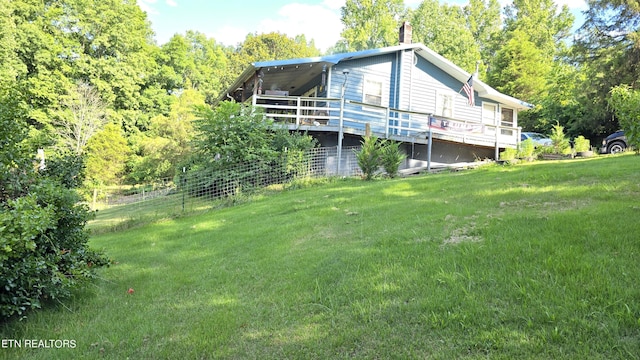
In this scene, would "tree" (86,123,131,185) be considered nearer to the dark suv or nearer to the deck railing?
the deck railing

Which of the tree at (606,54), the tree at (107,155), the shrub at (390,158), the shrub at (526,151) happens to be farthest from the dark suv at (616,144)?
the tree at (107,155)

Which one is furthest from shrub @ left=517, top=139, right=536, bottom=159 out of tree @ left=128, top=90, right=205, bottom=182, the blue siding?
tree @ left=128, top=90, right=205, bottom=182

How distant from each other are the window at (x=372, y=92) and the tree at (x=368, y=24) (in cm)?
2556

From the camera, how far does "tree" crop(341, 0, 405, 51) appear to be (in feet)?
133

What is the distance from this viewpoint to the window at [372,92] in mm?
16719

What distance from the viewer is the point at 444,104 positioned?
18688mm

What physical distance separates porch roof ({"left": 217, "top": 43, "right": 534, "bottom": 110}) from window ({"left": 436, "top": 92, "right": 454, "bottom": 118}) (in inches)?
42.8

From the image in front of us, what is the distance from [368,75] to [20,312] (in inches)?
611

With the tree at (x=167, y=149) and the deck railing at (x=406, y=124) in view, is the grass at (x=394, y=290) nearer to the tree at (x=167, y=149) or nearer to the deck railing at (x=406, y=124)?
the deck railing at (x=406, y=124)

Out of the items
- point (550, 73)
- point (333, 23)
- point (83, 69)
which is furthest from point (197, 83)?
point (550, 73)

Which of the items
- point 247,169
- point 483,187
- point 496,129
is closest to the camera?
point 483,187

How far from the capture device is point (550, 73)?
28.9 m

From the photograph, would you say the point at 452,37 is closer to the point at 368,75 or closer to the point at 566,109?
the point at 566,109

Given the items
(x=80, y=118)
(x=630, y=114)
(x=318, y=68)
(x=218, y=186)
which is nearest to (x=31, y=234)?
(x=630, y=114)
